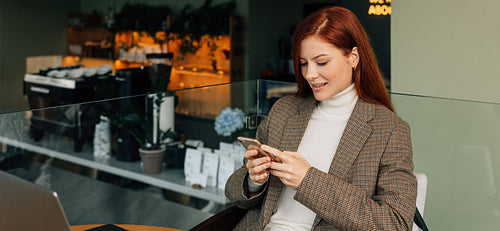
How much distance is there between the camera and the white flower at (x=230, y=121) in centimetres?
266

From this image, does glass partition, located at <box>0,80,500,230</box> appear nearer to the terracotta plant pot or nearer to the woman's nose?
the terracotta plant pot

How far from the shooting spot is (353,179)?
54.9 inches

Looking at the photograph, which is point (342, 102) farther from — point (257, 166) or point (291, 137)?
point (257, 166)

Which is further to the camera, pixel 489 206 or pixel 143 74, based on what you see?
pixel 143 74

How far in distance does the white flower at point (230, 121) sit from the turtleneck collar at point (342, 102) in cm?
112

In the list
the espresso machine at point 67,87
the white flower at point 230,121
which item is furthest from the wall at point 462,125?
the espresso machine at point 67,87

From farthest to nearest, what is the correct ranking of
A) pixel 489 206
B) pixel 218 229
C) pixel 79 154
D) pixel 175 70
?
pixel 175 70 < pixel 79 154 < pixel 489 206 < pixel 218 229

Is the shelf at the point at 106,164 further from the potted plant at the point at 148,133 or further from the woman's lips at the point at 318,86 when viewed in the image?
the woman's lips at the point at 318,86

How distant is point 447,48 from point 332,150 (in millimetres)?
1561

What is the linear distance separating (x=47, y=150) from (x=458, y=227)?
5.70 feet

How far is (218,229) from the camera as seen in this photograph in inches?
64.7

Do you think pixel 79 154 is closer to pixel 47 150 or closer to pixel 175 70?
pixel 47 150

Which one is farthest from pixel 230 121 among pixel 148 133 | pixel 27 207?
pixel 27 207

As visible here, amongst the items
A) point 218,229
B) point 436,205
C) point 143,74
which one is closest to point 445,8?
point 436,205
